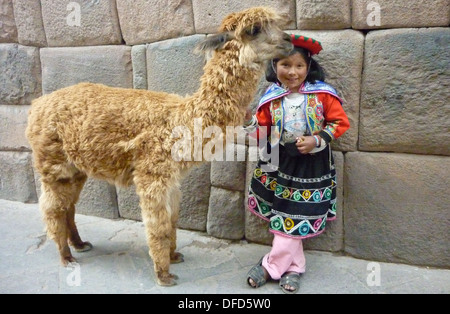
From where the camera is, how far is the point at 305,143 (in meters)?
2.03

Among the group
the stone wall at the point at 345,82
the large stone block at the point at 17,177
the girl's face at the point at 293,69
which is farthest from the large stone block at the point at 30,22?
the girl's face at the point at 293,69

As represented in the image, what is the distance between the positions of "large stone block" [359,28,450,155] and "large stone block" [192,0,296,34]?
56 cm

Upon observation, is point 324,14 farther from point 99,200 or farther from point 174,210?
point 99,200

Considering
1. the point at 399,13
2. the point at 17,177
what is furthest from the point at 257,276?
the point at 17,177

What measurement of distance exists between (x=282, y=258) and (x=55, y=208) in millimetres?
1540

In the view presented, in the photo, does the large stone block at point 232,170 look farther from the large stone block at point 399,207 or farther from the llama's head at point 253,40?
the llama's head at point 253,40

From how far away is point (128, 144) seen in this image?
6.92 ft

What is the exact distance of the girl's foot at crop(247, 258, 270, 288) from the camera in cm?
229

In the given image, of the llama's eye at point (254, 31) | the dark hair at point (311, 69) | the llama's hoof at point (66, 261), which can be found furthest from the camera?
the llama's hoof at point (66, 261)

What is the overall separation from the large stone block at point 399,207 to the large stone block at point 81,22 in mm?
2199

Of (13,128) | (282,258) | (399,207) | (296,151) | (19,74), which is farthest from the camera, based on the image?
(13,128)

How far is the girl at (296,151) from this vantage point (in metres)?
2.11

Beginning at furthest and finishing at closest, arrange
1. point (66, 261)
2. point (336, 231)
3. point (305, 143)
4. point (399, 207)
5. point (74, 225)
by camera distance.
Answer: point (74, 225) → point (336, 231) → point (66, 261) → point (399, 207) → point (305, 143)

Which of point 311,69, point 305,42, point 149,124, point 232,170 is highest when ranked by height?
point 305,42
